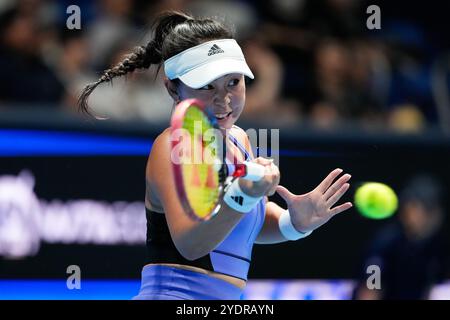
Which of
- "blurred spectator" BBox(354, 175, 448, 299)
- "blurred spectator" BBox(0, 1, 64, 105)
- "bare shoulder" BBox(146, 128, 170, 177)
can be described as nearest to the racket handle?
"bare shoulder" BBox(146, 128, 170, 177)

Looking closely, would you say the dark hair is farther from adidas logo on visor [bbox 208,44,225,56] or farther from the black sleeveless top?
the black sleeveless top

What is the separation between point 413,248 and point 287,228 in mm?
2970

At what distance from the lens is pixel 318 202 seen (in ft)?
13.7

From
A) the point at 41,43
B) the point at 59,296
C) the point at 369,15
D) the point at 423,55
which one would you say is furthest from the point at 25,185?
the point at 423,55

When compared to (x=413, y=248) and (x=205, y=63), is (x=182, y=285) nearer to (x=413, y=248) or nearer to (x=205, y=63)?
(x=205, y=63)

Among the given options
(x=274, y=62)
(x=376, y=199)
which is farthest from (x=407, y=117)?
(x=376, y=199)

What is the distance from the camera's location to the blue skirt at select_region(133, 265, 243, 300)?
3.97 meters

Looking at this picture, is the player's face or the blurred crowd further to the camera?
the blurred crowd

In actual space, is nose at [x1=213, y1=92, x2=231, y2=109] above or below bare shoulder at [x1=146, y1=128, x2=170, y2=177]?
above

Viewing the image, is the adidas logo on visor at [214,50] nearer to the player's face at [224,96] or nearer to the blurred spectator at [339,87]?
the player's face at [224,96]

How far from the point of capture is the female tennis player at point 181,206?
12.4ft

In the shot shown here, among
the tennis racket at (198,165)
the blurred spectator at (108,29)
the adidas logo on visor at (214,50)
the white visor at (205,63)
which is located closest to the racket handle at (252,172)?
the tennis racket at (198,165)

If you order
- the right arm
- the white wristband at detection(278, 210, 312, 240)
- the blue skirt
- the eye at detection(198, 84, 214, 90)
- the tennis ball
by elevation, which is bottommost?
the blue skirt

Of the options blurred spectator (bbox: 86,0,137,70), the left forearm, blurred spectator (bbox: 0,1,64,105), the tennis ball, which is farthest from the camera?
blurred spectator (bbox: 86,0,137,70)
